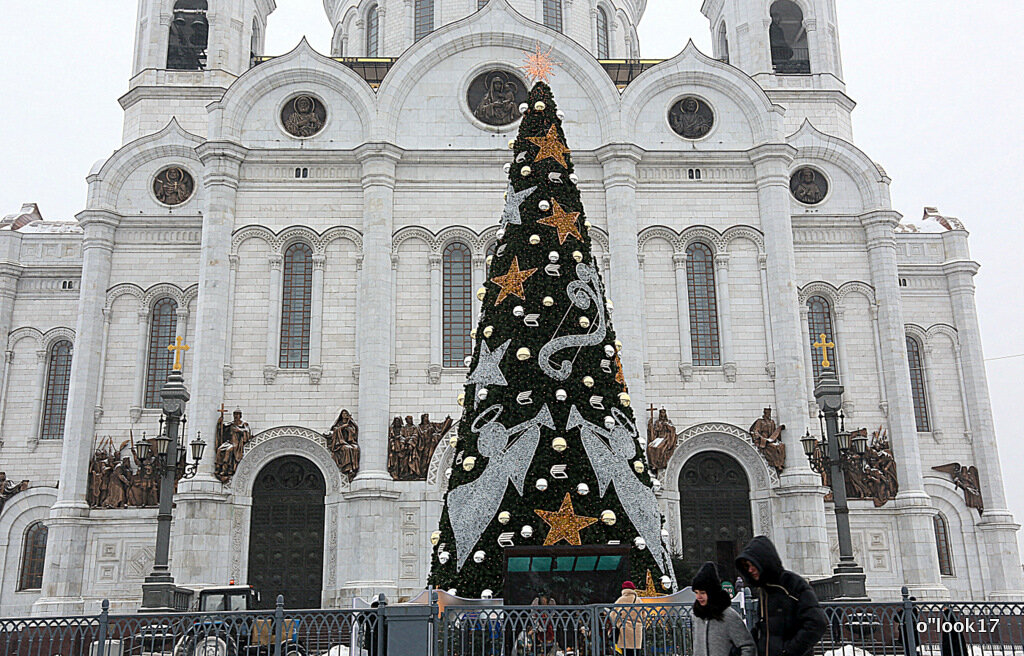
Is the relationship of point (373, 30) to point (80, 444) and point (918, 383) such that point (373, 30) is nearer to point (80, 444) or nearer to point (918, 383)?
point (80, 444)

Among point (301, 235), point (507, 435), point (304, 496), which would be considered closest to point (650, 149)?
point (301, 235)

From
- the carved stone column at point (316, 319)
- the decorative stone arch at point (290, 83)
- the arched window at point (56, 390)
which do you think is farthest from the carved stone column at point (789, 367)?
the arched window at point (56, 390)

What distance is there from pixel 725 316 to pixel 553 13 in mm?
13770

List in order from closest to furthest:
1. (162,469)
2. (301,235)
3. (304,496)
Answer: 1. (162,469)
2. (304,496)
3. (301,235)

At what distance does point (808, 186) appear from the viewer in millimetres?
27516

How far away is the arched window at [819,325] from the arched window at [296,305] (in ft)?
44.4

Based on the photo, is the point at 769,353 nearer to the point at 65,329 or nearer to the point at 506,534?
the point at 506,534

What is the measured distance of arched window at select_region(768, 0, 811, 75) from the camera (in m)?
30.7

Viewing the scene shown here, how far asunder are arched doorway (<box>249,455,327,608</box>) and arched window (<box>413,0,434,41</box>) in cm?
1608

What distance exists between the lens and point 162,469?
58.9ft

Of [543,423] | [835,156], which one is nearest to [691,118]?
[835,156]

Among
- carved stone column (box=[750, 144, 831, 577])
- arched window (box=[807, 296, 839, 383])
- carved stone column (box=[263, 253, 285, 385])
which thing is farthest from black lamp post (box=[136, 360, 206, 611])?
arched window (box=[807, 296, 839, 383])

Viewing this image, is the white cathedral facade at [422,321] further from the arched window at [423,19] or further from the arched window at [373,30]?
the arched window at [373,30]

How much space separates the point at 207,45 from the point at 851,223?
2032 centimetres
